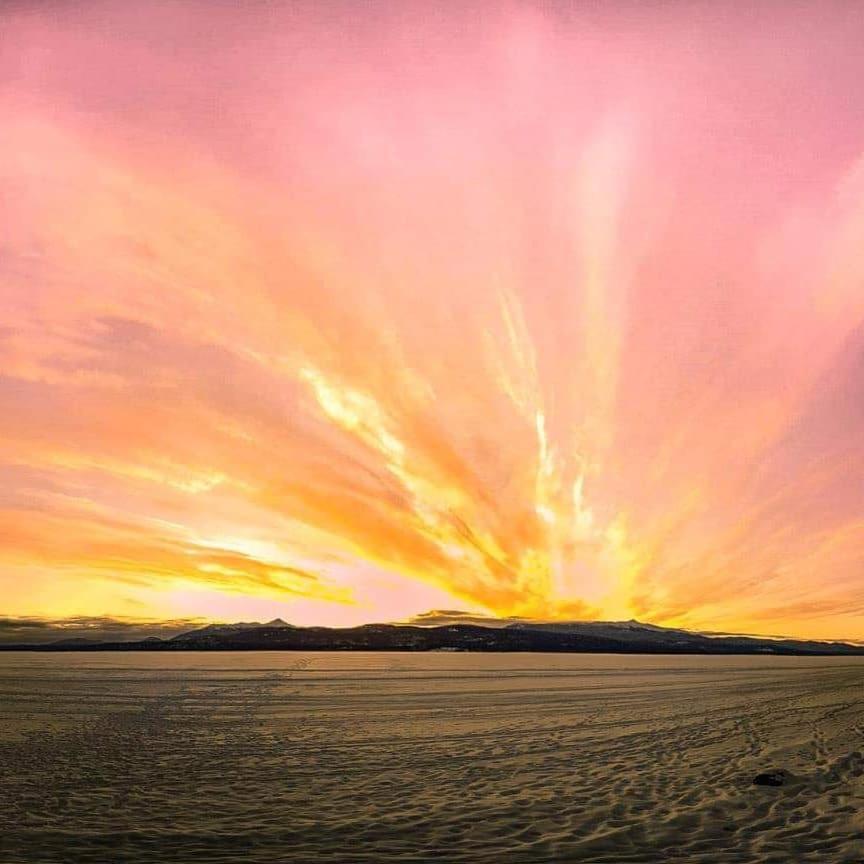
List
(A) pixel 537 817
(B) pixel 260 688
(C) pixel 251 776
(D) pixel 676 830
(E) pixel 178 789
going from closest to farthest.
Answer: (D) pixel 676 830 < (A) pixel 537 817 < (E) pixel 178 789 < (C) pixel 251 776 < (B) pixel 260 688

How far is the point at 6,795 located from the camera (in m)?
21.5

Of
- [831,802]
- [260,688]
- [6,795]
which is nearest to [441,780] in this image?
[831,802]

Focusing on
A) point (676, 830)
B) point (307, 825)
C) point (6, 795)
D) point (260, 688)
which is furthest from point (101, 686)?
point (676, 830)

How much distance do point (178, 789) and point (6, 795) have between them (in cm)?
496

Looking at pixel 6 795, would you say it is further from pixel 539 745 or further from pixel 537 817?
pixel 539 745

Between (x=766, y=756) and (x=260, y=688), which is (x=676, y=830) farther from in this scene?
Answer: (x=260, y=688)

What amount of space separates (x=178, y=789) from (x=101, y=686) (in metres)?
64.0

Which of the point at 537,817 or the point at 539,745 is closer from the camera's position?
the point at 537,817

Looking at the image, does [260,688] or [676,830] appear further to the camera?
[260,688]

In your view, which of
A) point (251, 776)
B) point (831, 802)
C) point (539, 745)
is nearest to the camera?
point (831, 802)

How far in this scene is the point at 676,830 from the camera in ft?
56.7

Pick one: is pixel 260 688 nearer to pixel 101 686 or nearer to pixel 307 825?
pixel 101 686

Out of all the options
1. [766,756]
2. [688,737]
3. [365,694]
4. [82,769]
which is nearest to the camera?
[82,769]

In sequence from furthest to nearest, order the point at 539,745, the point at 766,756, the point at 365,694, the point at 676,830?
1. the point at 365,694
2. the point at 539,745
3. the point at 766,756
4. the point at 676,830
